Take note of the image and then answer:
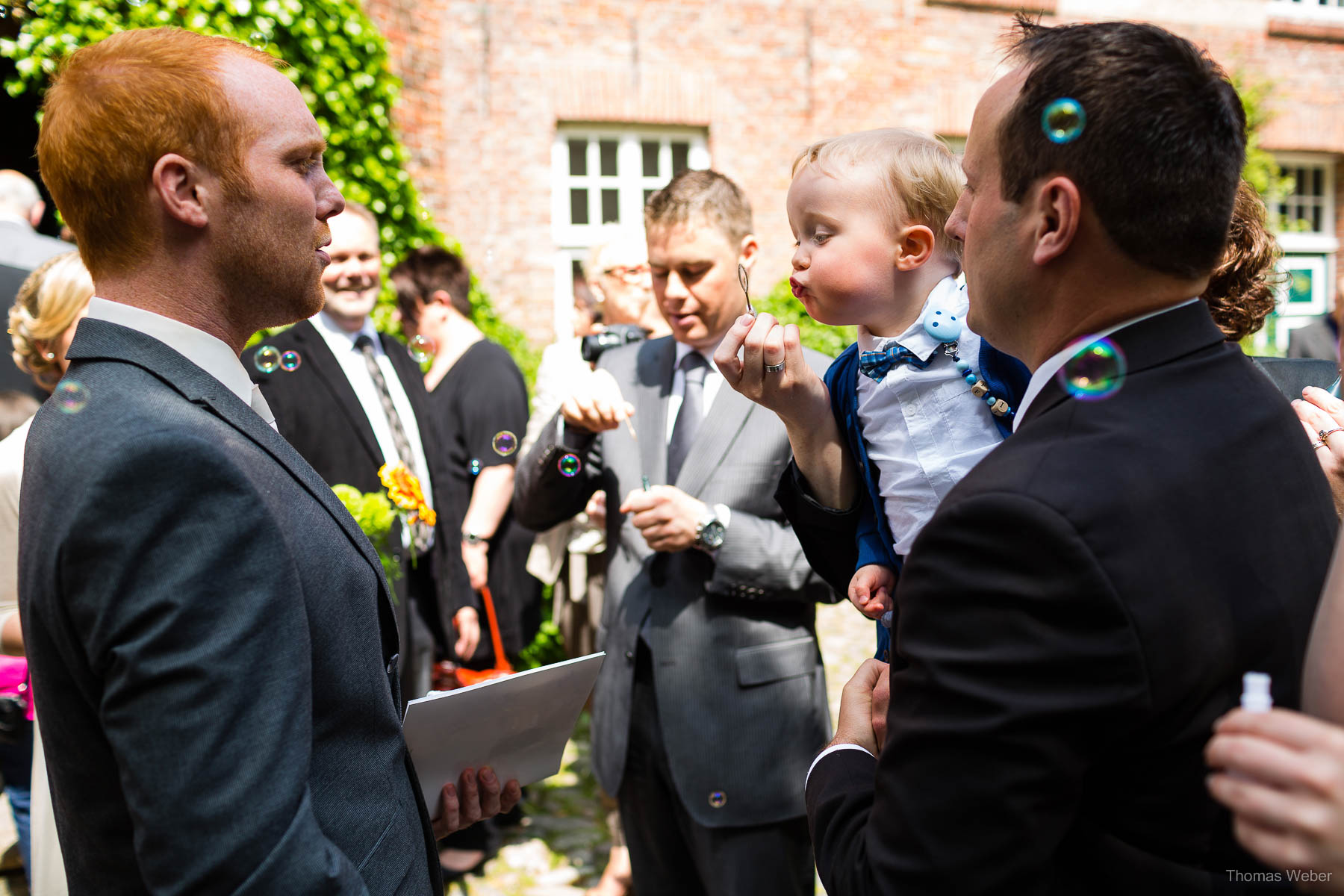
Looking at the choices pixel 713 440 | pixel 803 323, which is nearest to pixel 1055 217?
pixel 713 440

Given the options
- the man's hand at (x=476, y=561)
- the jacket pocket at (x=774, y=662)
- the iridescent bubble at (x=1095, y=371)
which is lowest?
the man's hand at (x=476, y=561)

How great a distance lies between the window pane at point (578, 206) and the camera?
9422 mm

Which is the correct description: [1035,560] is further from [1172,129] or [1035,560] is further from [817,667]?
[817,667]

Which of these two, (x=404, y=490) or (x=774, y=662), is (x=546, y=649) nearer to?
(x=404, y=490)

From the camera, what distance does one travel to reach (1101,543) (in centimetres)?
99

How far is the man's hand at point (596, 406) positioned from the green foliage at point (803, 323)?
221 inches

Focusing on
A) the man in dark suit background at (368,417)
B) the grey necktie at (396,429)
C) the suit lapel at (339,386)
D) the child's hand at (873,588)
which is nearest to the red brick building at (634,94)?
the man in dark suit background at (368,417)

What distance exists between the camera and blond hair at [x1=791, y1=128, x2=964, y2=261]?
1.83 m

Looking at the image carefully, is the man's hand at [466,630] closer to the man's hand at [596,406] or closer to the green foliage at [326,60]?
the man's hand at [596,406]

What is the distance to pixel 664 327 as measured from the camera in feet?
14.0

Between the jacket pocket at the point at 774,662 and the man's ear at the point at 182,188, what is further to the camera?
the jacket pocket at the point at 774,662

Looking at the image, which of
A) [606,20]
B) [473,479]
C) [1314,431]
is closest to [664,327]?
[473,479]

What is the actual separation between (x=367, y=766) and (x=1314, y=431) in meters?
1.80

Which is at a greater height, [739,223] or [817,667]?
[739,223]
